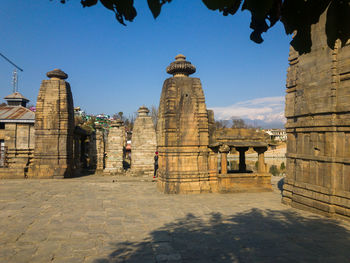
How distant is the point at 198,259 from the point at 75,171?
44.0ft

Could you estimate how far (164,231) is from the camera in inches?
229

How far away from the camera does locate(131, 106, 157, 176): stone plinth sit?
56.1 feet

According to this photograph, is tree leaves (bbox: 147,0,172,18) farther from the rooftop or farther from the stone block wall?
the rooftop

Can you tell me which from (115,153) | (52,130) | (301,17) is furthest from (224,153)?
(52,130)

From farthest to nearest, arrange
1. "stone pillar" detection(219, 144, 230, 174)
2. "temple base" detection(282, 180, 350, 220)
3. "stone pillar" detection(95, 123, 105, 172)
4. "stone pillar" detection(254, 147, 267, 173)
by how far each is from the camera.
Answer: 1. "stone pillar" detection(95, 123, 105, 172)
2. "stone pillar" detection(254, 147, 267, 173)
3. "stone pillar" detection(219, 144, 230, 174)
4. "temple base" detection(282, 180, 350, 220)

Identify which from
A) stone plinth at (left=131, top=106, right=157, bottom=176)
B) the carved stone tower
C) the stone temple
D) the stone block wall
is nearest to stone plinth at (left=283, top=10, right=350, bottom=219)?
the stone temple

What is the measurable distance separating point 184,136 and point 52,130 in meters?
8.24

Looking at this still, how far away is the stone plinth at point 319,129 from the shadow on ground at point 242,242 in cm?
73

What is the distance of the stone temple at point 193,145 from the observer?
34.4 feet

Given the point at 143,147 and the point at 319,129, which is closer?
the point at 319,129

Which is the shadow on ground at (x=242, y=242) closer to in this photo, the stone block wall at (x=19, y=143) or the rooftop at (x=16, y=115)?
the stone block wall at (x=19, y=143)

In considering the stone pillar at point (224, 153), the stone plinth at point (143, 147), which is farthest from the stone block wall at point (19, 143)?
the stone pillar at point (224, 153)

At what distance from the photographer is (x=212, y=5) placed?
1409 millimetres

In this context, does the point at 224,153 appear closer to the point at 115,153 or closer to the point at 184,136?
the point at 184,136
